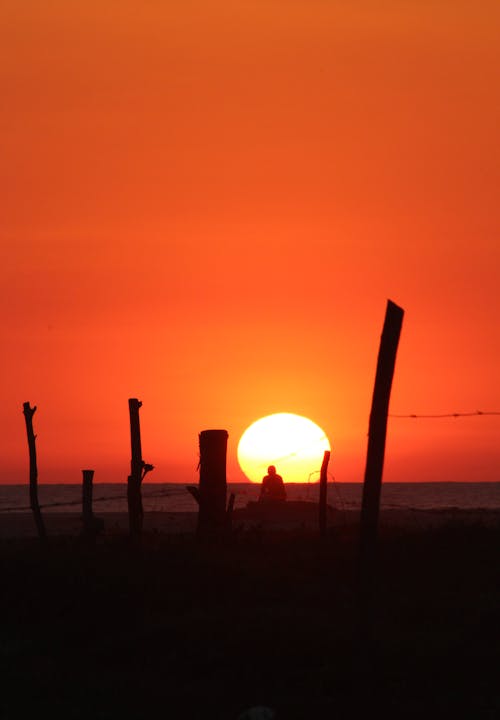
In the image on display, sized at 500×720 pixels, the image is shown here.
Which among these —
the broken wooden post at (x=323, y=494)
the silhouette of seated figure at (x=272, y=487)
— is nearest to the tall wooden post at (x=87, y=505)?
the broken wooden post at (x=323, y=494)

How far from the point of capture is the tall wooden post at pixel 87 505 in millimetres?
22031

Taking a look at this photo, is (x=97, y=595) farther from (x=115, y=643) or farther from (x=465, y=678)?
(x=465, y=678)

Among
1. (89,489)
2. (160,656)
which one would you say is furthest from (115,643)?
(89,489)

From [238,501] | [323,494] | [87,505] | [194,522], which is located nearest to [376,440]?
[87,505]

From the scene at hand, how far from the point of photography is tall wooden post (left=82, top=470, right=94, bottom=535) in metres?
22.0

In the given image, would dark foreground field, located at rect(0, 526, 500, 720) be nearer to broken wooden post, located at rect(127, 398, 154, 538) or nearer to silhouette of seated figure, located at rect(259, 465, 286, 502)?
broken wooden post, located at rect(127, 398, 154, 538)

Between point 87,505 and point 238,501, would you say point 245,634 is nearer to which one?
point 87,505

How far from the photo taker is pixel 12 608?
14328 millimetres

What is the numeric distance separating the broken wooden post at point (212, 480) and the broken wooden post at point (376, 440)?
30.9 ft

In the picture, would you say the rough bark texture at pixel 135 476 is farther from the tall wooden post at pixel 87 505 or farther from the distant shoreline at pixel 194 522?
the distant shoreline at pixel 194 522

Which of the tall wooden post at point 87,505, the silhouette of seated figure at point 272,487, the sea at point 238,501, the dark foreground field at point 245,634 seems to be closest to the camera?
the dark foreground field at point 245,634

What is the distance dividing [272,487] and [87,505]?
29.2 feet

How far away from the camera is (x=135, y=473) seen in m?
22.0

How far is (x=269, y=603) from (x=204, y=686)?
135 inches
